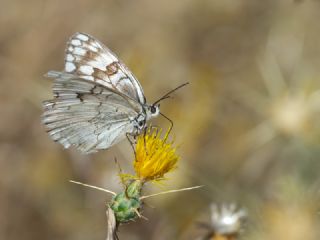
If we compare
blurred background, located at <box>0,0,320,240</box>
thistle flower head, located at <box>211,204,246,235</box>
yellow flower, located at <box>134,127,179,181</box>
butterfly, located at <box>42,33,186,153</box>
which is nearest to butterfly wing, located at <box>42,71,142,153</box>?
butterfly, located at <box>42,33,186,153</box>

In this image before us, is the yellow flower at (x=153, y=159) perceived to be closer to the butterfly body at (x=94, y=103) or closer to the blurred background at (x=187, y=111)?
the butterfly body at (x=94, y=103)

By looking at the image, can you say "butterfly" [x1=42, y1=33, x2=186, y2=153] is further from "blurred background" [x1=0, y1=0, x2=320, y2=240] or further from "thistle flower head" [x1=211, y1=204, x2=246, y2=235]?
"blurred background" [x1=0, y1=0, x2=320, y2=240]

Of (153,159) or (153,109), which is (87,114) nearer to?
(153,109)

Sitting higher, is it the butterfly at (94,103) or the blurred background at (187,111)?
the blurred background at (187,111)

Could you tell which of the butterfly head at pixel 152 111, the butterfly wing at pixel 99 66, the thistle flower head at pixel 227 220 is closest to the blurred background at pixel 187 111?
the thistle flower head at pixel 227 220

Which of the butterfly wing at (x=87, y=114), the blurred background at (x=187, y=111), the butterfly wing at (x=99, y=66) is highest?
the blurred background at (x=187, y=111)

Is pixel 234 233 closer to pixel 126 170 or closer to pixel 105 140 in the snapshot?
pixel 105 140

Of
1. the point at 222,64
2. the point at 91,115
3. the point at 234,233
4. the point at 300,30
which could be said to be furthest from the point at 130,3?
the point at 234,233
